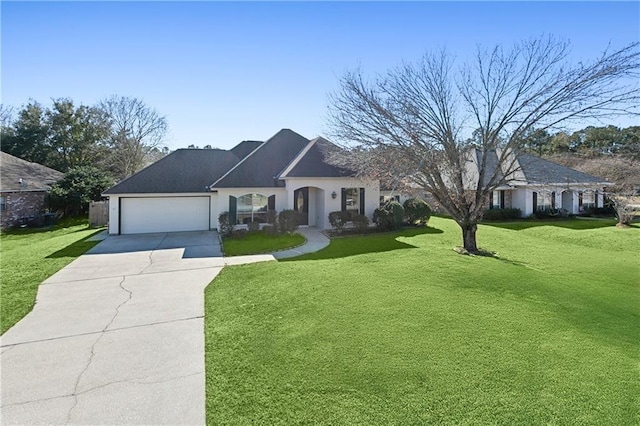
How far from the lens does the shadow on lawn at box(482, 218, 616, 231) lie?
21.4m

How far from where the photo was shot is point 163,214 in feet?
61.3

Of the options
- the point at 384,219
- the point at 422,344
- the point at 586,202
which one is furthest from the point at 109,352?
the point at 586,202

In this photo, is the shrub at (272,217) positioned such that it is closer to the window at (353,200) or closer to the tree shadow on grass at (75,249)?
the window at (353,200)

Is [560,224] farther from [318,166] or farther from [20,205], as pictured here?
[20,205]

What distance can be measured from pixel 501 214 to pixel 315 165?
15.7 m

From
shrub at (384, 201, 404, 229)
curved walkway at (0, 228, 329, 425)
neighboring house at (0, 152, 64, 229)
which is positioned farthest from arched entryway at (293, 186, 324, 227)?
neighboring house at (0, 152, 64, 229)

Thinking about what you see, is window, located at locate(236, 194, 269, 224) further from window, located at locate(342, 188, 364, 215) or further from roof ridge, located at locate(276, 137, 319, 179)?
window, located at locate(342, 188, 364, 215)

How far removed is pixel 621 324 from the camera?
6.24 meters

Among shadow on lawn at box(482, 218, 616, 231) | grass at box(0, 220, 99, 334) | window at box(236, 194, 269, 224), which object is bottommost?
grass at box(0, 220, 99, 334)

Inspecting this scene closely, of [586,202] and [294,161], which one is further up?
[294,161]

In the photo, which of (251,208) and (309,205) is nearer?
(251,208)

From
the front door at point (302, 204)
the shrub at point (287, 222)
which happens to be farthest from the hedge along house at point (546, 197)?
the shrub at point (287, 222)

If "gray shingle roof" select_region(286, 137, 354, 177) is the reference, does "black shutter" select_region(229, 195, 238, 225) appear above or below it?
below

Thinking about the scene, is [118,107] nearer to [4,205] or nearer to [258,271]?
[4,205]
